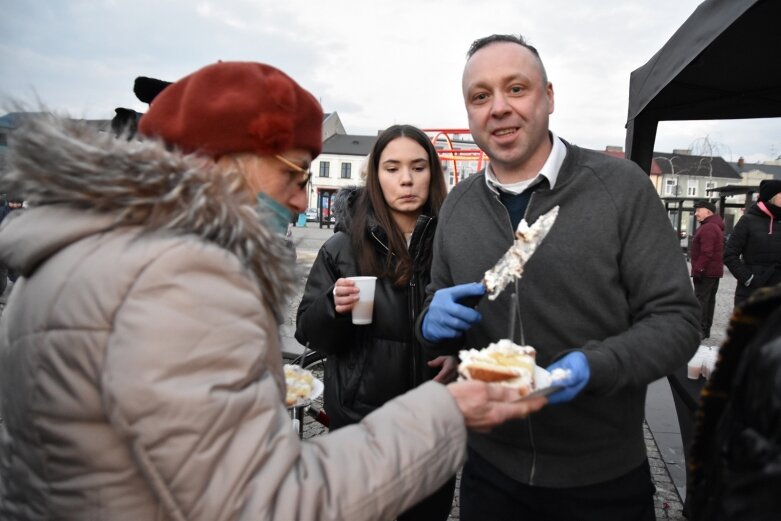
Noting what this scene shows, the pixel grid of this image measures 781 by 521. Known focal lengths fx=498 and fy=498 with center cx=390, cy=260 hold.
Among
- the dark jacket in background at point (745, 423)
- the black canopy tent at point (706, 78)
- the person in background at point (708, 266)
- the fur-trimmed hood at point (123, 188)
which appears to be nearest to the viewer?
the dark jacket in background at point (745, 423)

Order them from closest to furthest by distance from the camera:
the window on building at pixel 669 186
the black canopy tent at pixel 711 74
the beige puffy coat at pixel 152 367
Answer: the beige puffy coat at pixel 152 367
the black canopy tent at pixel 711 74
the window on building at pixel 669 186

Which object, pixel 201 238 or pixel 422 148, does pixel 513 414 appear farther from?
pixel 422 148

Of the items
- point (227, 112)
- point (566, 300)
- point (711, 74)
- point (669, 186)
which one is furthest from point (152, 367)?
point (669, 186)

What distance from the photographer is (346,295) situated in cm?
227

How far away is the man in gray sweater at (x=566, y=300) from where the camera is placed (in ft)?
5.32

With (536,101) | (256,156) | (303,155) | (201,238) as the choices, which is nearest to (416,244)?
(536,101)

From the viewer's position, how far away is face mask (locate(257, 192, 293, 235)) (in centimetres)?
117

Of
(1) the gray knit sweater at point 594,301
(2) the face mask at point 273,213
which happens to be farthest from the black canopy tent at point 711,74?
(2) the face mask at point 273,213

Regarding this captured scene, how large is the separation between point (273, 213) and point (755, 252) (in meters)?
7.03

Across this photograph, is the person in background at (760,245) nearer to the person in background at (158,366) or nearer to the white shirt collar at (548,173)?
the white shirt collar at (548,173)

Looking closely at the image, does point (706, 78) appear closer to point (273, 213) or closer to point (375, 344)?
point (375, 344)

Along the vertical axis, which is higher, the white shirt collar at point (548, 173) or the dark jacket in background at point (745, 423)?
the white shirt collar at point (548, 173)

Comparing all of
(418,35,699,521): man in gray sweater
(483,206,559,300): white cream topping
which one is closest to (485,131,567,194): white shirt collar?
(418,35,699,521): man in gray sweater

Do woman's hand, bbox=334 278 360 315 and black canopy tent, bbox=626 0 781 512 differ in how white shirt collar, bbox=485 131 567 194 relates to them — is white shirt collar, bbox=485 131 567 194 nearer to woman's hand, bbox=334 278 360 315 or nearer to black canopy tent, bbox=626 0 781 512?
woman's hand, bbox=334 278 360 315
